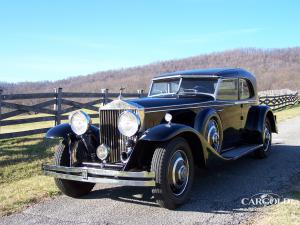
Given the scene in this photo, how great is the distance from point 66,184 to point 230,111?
342 cm

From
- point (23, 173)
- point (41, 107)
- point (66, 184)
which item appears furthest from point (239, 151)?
point (41, 107)

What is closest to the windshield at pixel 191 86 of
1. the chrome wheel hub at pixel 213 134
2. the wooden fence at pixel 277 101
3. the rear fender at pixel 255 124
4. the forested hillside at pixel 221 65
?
the chrome wheel hub at pixel 213 134

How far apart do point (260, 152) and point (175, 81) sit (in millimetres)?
2468

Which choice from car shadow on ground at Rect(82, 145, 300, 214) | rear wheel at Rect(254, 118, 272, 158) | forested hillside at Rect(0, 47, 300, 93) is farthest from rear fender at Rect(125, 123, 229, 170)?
forested hillside at Rect(0, 47, 300, 93)

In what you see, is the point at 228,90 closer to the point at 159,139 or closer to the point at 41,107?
the point at 159,139

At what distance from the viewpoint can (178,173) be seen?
5.14 meters

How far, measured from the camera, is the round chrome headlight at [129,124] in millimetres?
5219

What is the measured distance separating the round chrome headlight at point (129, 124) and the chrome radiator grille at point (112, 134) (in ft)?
0.74

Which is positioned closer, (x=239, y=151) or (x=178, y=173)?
(x=178, y=173)

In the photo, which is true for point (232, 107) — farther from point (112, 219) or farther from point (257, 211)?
point (112, 219)

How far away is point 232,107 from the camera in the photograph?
24.4 ft

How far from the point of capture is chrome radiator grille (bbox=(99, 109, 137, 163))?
5535 mm

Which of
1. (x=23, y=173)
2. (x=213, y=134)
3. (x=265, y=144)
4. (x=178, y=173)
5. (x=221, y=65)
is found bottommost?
(x=23, y=173)

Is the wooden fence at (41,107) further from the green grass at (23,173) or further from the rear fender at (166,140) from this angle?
the rear fender at (166,140)
